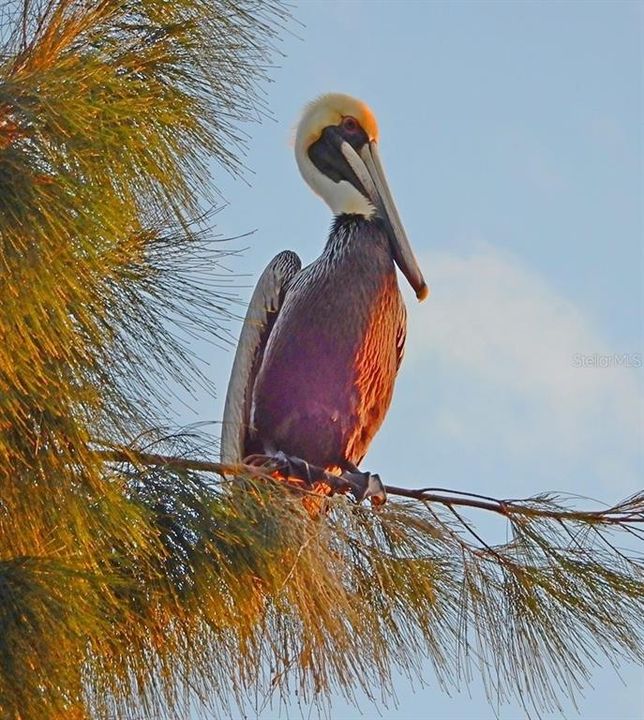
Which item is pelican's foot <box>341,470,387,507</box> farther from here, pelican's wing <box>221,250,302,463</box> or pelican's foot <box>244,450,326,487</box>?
pelican's wing <box>221,250,302,463</box>

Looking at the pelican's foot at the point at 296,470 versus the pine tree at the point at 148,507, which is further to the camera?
the pelican's foot at the point at 296,470

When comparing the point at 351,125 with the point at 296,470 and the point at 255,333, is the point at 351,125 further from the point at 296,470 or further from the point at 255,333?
the point at 296,470

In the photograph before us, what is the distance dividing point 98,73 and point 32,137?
0.60 ft

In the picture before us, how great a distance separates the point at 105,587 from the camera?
7.52ft

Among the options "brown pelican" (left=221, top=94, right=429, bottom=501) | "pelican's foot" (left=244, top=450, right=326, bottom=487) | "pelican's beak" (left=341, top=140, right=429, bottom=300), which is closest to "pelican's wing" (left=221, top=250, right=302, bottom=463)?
"brown pelican" (left=221, top=94, right=429, bottom=501)

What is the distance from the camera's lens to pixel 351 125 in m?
4.89

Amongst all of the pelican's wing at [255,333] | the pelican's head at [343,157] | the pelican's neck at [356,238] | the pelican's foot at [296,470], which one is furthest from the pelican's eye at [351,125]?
the pelican's foot at [296,470]

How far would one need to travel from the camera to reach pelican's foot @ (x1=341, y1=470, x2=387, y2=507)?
3.54 m

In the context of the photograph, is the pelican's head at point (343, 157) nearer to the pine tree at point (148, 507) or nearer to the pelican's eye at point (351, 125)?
the pelican's eye at point (351, 125)

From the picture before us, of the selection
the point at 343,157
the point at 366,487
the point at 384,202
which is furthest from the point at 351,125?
the point at 366,487

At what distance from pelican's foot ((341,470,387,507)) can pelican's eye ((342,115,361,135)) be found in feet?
4.91

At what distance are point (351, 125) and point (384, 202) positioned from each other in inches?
15.3

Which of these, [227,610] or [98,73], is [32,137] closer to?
[98,73]

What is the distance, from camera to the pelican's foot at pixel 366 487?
3.54 m
